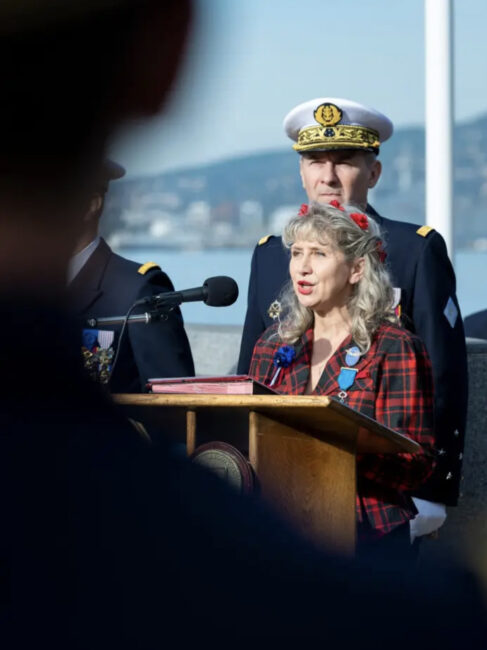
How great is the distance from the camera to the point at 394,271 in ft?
14.5

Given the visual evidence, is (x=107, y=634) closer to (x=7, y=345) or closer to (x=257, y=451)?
(x=7, y=345)

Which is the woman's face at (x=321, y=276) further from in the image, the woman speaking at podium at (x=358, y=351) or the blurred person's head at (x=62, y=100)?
the blurred person's head at (x=62, y=100)

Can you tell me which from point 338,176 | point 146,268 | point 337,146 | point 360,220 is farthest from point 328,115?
point 146,268

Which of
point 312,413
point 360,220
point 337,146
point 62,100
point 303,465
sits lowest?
point 303,465

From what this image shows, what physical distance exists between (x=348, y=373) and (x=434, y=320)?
0.86 metres

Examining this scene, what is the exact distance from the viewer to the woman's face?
3.79 metres

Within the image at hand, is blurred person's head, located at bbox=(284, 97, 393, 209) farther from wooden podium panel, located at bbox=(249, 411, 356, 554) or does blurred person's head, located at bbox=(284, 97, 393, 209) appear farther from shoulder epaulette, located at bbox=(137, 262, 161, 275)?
wooden podium panel, located at bbox=(249, 411, 356, 554)

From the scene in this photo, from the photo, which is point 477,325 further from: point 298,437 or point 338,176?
point 298,437

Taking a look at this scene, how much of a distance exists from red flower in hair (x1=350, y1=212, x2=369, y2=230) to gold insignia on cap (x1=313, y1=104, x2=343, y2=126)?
2.66 ft

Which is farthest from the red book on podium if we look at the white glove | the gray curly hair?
the white glove

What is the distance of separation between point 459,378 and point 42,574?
3.82 m

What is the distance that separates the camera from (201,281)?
3068 mm

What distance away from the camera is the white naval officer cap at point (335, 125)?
4586 mm

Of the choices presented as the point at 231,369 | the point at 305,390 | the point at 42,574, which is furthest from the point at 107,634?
the point at 231,369
